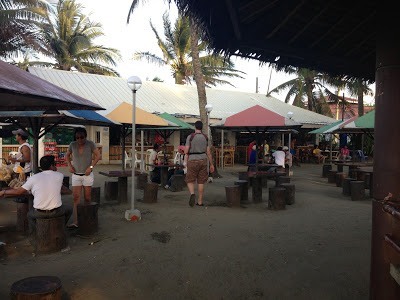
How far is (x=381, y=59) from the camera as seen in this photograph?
2.55m

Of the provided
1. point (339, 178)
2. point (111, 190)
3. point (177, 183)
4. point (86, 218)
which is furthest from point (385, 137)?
point (339, 178)

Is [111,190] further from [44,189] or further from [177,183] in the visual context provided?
[44,189]

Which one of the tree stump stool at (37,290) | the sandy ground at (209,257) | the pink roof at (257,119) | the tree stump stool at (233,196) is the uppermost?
the pink roof at (257,119)

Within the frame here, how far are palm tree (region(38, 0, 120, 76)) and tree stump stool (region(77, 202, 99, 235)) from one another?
19.7m

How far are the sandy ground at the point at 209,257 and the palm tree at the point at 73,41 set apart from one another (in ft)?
60.2

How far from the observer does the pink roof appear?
9.23 meters

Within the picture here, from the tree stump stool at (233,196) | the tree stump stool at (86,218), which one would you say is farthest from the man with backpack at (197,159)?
the tree stump stool at (86,218)

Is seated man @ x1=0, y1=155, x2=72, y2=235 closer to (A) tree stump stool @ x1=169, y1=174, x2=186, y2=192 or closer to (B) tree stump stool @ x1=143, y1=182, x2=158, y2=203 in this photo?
(B) tree stump stool @ x1=143, y1=182, x2=158, y2=203

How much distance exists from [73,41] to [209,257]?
22073 mm

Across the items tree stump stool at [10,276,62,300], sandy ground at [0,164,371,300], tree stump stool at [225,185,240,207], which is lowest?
sandy ground at [0,164,371,300]

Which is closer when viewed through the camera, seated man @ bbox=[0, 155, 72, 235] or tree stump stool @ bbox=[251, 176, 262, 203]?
seated man @ bbox=[0, 155, 72, 235]

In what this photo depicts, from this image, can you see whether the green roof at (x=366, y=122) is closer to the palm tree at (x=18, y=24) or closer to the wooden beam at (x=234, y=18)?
the wooden beam at (x=234, y=18)

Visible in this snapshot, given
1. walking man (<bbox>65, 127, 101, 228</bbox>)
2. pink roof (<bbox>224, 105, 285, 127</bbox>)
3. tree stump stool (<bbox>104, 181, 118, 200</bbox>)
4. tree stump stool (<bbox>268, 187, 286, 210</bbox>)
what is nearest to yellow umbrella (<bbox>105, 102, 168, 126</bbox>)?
tree stump stool (<bbox>104, 181, 118, 200</bbox>)

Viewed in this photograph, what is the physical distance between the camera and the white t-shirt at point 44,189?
4.62m
